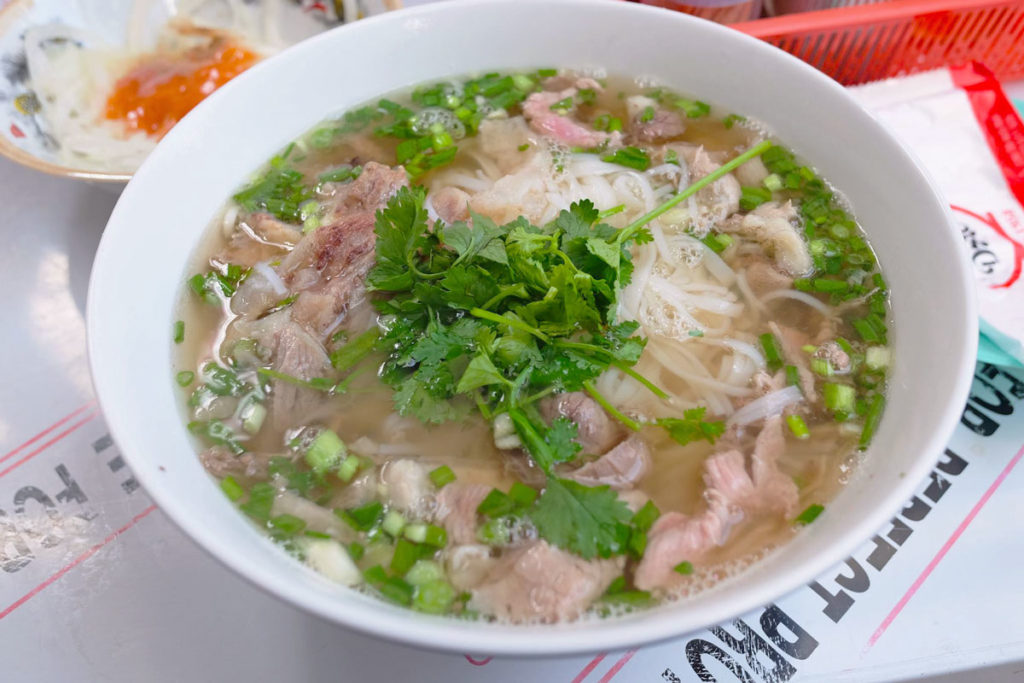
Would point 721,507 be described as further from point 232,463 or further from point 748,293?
point 232,463

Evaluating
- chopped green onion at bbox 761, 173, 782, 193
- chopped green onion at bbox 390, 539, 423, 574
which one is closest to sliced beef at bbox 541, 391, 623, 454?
chopped green onion at bbox 390, 539, 423, 574

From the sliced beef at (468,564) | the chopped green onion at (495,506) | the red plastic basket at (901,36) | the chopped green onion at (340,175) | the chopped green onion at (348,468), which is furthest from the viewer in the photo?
the red plastic basket at (901,36)

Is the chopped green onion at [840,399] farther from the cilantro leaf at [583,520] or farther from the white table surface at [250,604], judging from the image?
A: the cilantro leaf at [583,520]

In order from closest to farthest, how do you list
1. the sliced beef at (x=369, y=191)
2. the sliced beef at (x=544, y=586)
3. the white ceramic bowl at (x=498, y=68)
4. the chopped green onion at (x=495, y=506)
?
1. the white ceramic bowl at (x=498, y=68)
2. the sliced beef at (x=544, y=586)
3. the chopped green onion at (x=495, y=506)
4. the sliced beef at (x=369, y=191)

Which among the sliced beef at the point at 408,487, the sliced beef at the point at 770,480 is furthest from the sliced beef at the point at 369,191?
the sliced beef at the point at 770,480

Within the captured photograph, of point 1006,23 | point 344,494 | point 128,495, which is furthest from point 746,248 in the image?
point 128,495

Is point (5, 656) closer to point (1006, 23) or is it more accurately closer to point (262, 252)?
point (262, 252)
